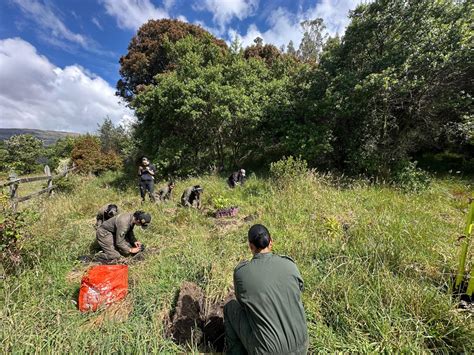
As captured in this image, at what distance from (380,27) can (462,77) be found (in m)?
2.68

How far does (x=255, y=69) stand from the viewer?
11.8 m

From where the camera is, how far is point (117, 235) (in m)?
3.93

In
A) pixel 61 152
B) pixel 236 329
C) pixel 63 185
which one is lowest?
pixel 236 329

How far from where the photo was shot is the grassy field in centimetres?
221

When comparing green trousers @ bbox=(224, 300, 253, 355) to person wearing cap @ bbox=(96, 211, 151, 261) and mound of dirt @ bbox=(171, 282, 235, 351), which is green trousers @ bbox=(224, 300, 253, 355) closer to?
mound of dirt @ bbox=(171, 282, 235, 351)

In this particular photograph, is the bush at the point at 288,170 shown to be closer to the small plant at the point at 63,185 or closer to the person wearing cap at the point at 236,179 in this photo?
the person wearing cap at the point at 236,179

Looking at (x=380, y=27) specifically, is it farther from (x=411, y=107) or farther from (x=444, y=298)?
(x=444, y=298)

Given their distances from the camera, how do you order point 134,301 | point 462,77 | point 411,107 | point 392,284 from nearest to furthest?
point 392,284 < point 134,301 < point 462,77 < point 411,107

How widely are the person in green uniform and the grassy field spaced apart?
23.2 inches

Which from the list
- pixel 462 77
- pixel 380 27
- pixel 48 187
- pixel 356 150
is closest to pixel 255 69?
pixel 380 27

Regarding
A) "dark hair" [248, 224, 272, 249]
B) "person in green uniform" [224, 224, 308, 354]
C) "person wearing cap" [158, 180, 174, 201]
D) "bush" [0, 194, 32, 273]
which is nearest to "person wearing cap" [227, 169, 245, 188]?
"person wearing cap" [158, 180, 174, 201]

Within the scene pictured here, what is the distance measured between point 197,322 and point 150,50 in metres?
20.2

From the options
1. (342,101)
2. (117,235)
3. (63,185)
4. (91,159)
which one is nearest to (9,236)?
(117,235)

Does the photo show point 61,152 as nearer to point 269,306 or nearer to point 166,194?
point 166,194
